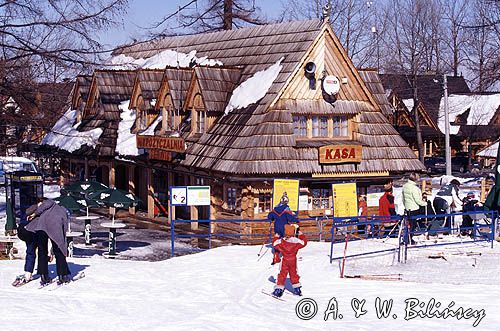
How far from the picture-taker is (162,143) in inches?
1292

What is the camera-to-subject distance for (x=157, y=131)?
3428 cm

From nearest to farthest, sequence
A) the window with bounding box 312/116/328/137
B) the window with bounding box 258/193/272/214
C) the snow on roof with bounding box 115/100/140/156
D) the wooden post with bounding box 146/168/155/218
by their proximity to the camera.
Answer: the window with bounding box 258/193/272/214
the window with bounding box 312/116/328/137
the wooden post with bounding box 146/168/155/218
the snow on roof with bounding box 115/100/140/156

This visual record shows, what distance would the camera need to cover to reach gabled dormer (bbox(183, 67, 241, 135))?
104 ft

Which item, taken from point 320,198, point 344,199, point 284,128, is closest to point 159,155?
point 284,128

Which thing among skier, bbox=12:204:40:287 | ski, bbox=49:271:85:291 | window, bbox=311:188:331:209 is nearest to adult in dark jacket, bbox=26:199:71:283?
skier, bbox=12:204:40:287

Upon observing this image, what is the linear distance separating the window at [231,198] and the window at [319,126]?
11.4 feet

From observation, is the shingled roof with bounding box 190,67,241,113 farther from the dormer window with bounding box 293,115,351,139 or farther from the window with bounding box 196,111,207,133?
the dormer window with bounding box 293,115,351,139

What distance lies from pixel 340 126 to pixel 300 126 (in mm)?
1684

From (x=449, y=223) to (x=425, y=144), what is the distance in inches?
1752

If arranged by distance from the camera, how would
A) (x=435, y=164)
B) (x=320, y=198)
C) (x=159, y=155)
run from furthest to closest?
1. (x=435, y=164)
2. (x=159, y=155)
3. (x=320, y=198)

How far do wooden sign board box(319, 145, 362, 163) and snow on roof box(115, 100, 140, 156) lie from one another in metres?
9.34

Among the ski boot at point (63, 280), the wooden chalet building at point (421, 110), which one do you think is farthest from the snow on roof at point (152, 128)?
the wooden chalet building at point (421, 110)

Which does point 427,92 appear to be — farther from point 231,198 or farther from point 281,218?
point 281,218

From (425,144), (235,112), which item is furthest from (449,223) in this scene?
(425,144)
